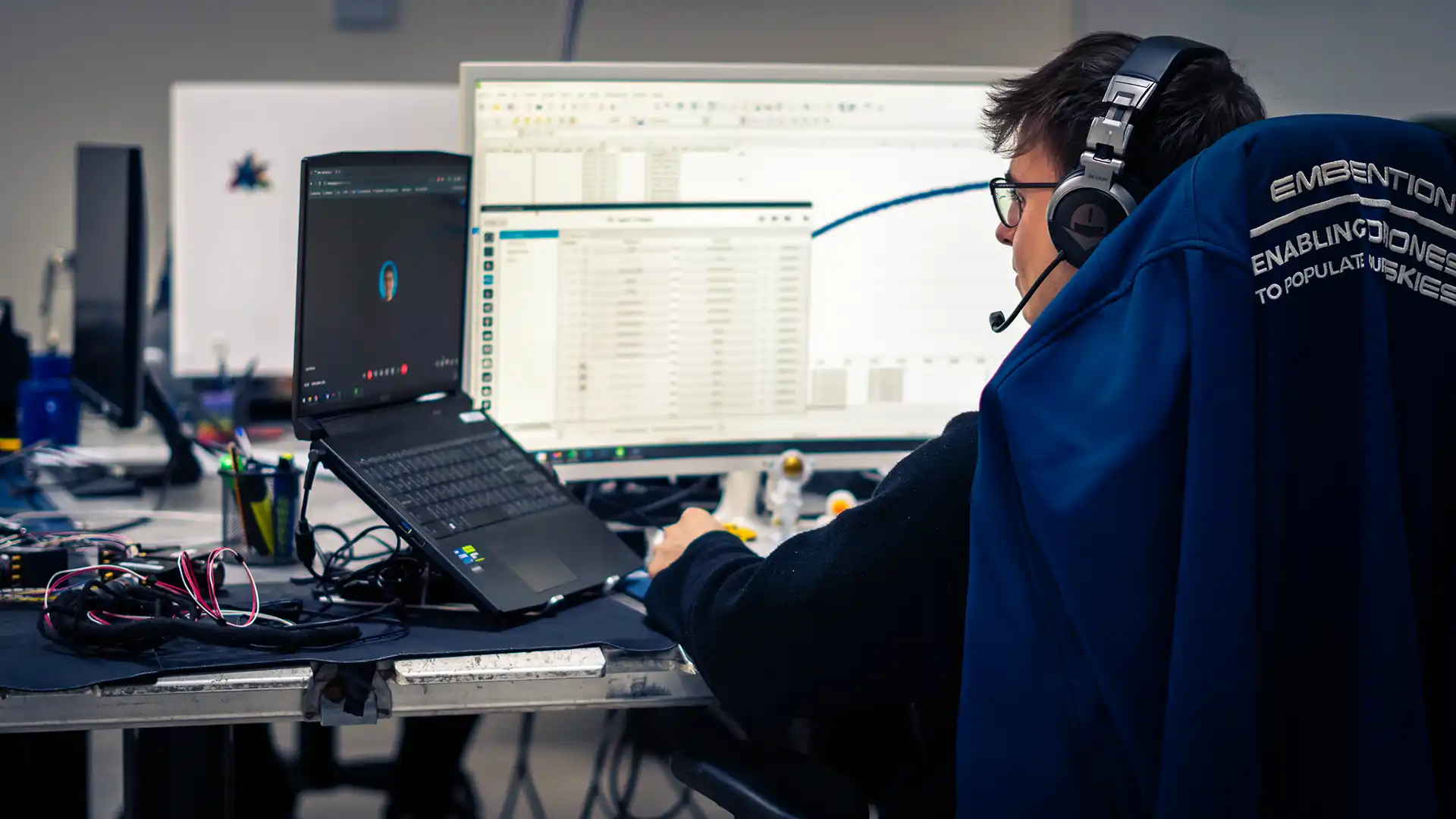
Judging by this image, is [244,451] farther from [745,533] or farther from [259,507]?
[745,533]

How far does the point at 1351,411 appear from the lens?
69 cm

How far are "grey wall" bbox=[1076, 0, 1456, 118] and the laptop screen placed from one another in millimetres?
1696

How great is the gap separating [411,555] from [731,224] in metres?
0.55

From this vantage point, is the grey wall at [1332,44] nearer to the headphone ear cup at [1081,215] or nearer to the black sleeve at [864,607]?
the headphone ear cup at [1081,215]

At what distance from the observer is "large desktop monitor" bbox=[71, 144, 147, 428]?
1687 mm

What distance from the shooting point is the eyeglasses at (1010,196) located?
99cm

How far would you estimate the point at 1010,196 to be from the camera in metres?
1.05

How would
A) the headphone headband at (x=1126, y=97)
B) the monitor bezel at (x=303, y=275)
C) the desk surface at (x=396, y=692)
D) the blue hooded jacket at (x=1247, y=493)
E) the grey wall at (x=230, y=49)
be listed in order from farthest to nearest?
the grey wall at (x=230, y=49) < the monitor bezel at (x=303, y=275) < the desk surface at (x=396, y=692) < the headphone headband at (x=1126, y=97) < the blue hooded jacket at (x=1247, y=493)

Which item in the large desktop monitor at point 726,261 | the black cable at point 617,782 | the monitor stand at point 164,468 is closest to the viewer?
the large desktop monitor at point 726,261

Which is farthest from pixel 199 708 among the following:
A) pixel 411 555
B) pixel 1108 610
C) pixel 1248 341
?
pixel 1248 341

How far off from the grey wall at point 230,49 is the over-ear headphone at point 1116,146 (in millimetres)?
2746

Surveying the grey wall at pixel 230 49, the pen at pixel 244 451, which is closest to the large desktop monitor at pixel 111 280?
the pen at pixel 244 451

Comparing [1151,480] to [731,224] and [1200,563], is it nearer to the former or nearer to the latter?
[1200,563]

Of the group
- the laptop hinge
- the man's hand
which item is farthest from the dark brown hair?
the laptop hinge
